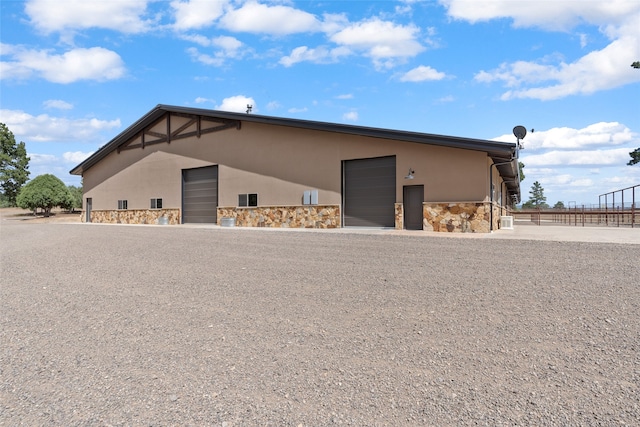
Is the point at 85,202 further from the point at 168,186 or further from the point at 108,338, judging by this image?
the point at 108,338

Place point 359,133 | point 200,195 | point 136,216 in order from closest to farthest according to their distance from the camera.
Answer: point 359,133, point 200,195, point 136,216

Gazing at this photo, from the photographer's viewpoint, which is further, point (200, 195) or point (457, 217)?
point (200, 195)

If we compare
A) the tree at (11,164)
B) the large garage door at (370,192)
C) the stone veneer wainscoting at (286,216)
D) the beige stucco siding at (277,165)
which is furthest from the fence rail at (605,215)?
the tree at (11,164)

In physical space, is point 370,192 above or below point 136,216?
above

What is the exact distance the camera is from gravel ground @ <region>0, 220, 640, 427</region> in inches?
110

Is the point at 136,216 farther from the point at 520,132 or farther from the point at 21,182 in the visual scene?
the point at 21,182

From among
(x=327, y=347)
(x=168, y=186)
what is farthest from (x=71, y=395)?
(x=168, y=186)

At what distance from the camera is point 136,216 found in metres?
26.5

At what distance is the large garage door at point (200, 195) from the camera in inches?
885

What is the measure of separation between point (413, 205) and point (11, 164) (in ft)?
184

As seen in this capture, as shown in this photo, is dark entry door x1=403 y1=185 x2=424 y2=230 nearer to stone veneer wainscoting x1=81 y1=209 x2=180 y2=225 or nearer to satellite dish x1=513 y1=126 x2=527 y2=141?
satellite dish x1=513 y1=126 x2=527 y2=141

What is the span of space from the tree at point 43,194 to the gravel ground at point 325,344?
3891 centimetres

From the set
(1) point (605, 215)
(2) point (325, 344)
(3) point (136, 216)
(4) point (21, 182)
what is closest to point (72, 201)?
(4) point (21, 182)

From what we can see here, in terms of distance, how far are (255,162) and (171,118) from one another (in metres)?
8.15
